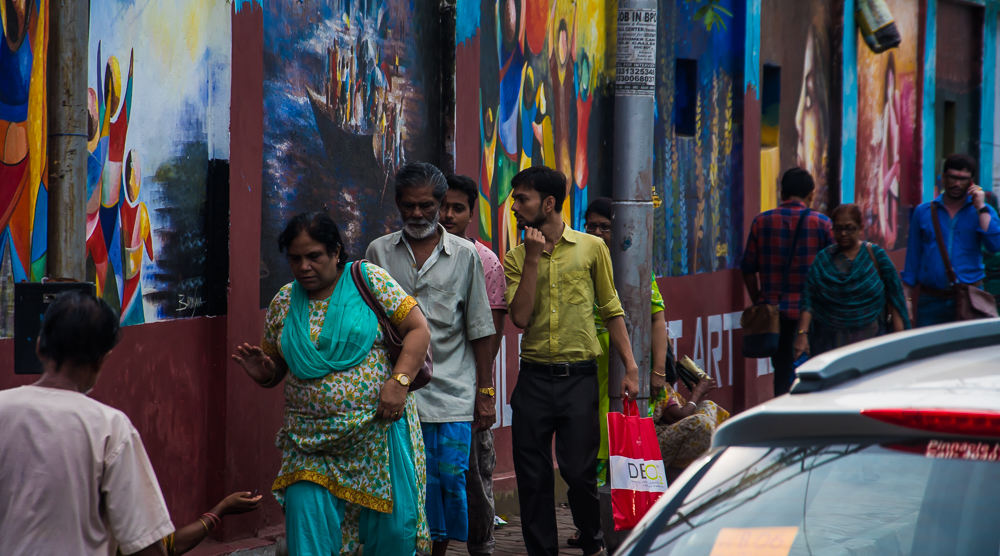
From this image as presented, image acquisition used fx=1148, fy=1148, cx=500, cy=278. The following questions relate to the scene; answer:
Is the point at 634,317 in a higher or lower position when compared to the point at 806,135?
lower

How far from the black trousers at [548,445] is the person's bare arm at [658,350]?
0.52 m

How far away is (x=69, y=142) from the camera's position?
3664mm

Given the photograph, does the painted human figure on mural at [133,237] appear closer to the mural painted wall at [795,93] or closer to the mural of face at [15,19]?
the mural of face at [15,19]

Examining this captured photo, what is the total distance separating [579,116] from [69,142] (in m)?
5.52

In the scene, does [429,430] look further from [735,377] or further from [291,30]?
[735,377]

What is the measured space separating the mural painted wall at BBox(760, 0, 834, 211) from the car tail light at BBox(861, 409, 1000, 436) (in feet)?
31.0

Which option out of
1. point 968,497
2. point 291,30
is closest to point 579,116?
point 291,30

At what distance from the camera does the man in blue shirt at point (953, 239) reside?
8625 millimetres

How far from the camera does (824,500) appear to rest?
7.22 feet

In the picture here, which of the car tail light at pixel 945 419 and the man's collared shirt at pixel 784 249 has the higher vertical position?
the man's collared shirt at pixel 784 249

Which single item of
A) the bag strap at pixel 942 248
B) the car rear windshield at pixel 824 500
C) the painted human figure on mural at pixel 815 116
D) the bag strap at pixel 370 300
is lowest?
the car rear windshield at pixel 824 500

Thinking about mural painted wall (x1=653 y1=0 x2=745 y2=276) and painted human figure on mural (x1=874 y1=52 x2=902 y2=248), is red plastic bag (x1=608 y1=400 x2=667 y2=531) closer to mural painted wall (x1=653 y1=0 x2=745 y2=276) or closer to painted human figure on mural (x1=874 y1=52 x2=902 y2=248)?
mural painted wall (x1=653 y1=0 x2=745 y2=276)

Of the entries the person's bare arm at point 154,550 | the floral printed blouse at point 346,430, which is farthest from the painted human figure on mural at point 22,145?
the person's bare arm at point 154,550

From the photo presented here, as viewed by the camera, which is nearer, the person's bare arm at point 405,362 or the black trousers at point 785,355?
the person's bare arm at point 405,362
